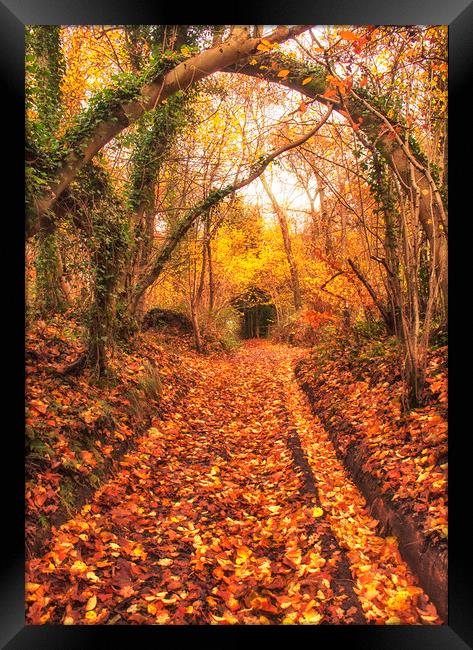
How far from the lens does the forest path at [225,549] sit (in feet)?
7.49

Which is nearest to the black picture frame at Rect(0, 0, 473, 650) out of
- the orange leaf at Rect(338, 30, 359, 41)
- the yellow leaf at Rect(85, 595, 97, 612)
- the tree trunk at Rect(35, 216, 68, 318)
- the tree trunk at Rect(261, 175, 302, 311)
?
the yellow leaf at Rect(85, 595, 97, 612)

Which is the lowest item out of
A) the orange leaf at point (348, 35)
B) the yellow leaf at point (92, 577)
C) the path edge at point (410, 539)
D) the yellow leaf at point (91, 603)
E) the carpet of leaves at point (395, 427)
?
the yellow leaf at point (91, 603)

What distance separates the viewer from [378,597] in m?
2.29

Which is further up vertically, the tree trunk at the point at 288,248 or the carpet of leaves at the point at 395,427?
the tree trunk at the point at 288,248

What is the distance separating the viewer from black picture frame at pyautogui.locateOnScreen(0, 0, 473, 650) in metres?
2.28

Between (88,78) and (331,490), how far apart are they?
687cm

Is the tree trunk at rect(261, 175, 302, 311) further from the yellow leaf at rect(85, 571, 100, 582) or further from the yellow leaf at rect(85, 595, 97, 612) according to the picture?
the yellow leaf at rect(85, 595, 97, 612)

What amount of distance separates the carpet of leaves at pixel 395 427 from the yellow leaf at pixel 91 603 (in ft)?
7.19

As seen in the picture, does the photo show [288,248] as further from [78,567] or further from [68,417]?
[78,567]

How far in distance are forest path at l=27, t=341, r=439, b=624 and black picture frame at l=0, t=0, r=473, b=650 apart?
5.3 inches
